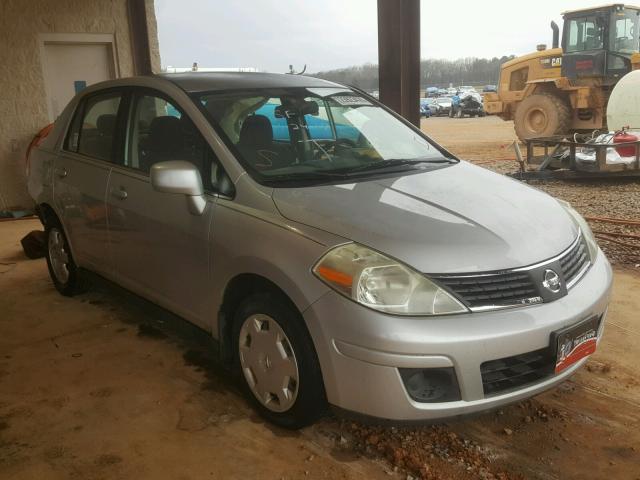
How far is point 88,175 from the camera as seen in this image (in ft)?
12.6

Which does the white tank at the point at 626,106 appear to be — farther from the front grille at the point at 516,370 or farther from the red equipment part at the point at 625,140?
the front grille at the point at 516,370

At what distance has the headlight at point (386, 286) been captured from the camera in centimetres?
221

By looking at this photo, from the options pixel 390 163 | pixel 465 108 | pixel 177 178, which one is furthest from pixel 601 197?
pixel 465 108

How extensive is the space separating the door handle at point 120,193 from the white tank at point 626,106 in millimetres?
5688

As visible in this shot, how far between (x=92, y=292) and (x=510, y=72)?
1074cm

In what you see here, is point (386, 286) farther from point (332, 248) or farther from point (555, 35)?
point (555, 35)

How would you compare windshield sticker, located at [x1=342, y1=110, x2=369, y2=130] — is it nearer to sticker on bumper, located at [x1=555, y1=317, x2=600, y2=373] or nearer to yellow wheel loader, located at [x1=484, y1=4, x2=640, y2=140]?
sticker on bumper, located at [x1=555, y1=317, x2=600, y2=373]

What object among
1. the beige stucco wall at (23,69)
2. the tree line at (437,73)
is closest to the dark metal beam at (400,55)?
the tree line at (437,73)

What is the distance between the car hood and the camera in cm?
230

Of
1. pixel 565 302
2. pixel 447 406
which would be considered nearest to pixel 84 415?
pixel 447 406

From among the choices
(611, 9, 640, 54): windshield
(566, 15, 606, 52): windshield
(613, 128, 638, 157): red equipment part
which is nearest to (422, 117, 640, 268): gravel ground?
(613, 128, 638, 157): red equipment part

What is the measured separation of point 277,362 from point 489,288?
0.93 m

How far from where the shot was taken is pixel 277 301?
2525mm

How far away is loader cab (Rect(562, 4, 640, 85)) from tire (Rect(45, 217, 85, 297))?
8801 millimetres
